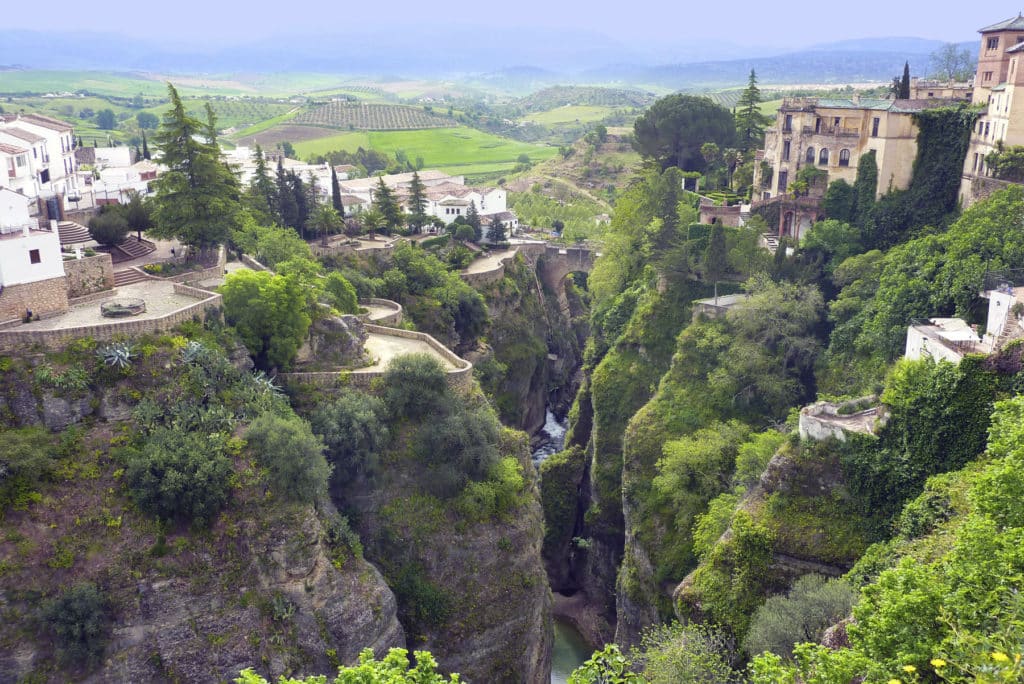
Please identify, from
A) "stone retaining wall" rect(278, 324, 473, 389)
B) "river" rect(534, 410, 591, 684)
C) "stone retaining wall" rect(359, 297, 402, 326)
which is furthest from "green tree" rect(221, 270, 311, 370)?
"river" rect(534, 410, 591, 684)

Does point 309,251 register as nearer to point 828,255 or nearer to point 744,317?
point 744,317

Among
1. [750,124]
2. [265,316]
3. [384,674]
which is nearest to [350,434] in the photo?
[265,316]

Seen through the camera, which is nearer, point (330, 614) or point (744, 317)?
point (330, 614)

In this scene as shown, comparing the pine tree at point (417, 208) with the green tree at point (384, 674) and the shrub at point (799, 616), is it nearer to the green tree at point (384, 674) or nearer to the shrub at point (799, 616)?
the shrub at point (799, 616)

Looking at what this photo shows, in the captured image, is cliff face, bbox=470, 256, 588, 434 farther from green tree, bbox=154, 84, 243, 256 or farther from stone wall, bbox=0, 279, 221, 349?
stone wall, bbox=0, 279, 221, 349

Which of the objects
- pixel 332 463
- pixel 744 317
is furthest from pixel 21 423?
pixel 744 317

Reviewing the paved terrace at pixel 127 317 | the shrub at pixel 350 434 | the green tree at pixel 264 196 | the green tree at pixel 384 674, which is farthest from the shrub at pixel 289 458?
the green tree at pixel 264 196
